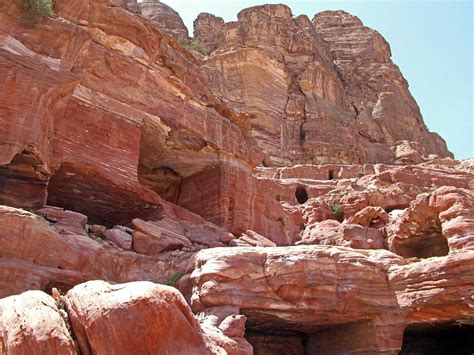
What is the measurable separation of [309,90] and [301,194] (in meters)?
24.7

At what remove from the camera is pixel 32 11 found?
53.0 ft

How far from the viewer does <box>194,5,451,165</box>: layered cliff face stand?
54.3 metres

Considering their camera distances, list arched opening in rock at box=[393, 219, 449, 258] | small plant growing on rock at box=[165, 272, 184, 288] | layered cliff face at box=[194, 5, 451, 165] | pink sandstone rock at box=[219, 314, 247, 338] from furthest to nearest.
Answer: layered cliff face at box=[194, 5, 451, 165]
arched opening in rock at box=[393, 219, 449, 258]
small plant growing on rock at box=[165, 272, 184, 288]
pink sandstone rock at box=[219, 314, 247, 338]

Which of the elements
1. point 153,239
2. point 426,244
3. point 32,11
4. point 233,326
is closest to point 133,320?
point 233,326

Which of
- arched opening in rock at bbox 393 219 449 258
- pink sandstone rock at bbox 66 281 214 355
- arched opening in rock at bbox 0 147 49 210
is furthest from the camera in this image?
arched opening in rock at bbox 393 219 449 258

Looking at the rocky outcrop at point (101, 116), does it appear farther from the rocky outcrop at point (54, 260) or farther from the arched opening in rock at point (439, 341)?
the arched opening in rock at point (439, 341)

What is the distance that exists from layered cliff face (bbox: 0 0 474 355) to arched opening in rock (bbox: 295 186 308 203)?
6.69 meters

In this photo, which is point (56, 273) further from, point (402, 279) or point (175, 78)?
point (175, 78)

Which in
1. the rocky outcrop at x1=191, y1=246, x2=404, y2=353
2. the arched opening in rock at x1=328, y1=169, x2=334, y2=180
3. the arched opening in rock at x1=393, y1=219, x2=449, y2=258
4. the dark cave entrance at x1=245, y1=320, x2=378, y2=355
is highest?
the arched opening in rock at x1=328, y1=169, x2=334, y2=180

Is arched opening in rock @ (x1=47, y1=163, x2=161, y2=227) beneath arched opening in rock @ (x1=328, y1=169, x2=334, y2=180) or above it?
beneath

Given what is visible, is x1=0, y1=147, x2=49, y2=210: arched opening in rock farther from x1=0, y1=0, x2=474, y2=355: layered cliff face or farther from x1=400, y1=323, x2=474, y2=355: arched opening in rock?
x1=400, y1=323, x2=474, y2=355: arched opening in rock

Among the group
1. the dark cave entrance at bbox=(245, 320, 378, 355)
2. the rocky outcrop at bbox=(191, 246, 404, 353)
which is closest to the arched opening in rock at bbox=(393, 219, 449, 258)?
the rocky outcrop at bbox=(191, 246, 404, 353)

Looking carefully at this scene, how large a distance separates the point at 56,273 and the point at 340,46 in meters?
67.1

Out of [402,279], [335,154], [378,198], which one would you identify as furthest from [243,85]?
[402,279]
